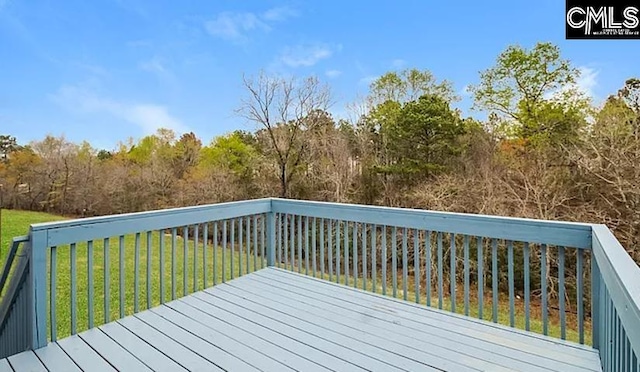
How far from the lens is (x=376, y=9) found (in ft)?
24.2

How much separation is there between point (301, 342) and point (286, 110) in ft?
24.2

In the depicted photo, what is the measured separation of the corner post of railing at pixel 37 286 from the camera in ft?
6.82

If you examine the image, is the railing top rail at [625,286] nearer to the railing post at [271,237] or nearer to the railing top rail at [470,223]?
the railing top rail at [470,223]

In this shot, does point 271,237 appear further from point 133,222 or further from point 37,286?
point 37,286

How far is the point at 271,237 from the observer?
3801 mm

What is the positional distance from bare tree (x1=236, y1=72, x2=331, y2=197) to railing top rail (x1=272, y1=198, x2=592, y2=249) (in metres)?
5.85

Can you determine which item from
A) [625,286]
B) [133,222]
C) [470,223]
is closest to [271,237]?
[133,222]

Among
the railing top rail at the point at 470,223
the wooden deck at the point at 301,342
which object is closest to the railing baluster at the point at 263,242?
the railing top rail at the point at 470,223

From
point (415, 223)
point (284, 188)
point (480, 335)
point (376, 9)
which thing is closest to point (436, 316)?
point (480, 335)

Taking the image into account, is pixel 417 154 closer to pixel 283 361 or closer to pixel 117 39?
pixel 117 39

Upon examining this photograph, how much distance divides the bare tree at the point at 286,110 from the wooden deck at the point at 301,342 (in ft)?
21.8

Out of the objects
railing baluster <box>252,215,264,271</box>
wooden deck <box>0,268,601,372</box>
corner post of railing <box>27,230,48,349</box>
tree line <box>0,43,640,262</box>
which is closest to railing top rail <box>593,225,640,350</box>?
wooden deck <box>0,268,601,372</box>

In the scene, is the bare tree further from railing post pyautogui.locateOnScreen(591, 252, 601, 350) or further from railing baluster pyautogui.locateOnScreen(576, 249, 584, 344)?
railing post pyautogui.locateOnScreen(591, 252, 601, 350)

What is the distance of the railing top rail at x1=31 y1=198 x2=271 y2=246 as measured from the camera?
2.19 meters
